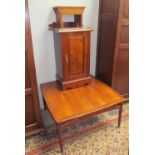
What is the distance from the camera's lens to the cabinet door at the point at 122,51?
1.70 metres

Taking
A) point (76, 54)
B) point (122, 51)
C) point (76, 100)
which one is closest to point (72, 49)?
point (76, 54)

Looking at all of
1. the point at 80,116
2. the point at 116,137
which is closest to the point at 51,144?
the point at 80,116

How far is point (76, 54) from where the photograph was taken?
5.57 feet

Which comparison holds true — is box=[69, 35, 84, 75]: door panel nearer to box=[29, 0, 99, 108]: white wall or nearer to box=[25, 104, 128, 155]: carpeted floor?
box=[29, 0, 99, 108]: white wall

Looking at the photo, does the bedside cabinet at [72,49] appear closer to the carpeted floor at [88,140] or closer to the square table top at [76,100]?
the square table top at [76,100]

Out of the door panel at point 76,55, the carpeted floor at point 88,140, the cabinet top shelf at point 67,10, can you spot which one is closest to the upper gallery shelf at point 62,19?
the cabinet top shelf at point 67,10

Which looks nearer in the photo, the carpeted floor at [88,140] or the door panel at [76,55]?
the carpeted floor at [88,140]

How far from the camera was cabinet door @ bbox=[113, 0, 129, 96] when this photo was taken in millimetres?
1699

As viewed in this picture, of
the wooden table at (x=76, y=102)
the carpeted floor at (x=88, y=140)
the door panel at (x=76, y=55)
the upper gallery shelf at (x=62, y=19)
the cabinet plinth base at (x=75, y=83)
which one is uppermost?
the upper gallery shelf at (x=62, y=19)

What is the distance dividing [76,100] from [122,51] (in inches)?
34.6

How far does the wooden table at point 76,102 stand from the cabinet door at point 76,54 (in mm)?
191

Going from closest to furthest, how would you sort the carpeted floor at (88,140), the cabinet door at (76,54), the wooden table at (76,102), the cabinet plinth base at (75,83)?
the wooden table at (76,102) → the carpeted floor at (88,140) → the cabinet door at (76,54) → the cabinet plinth base at (75,83)

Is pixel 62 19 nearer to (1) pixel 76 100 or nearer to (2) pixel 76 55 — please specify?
(2) pixel 76 55
